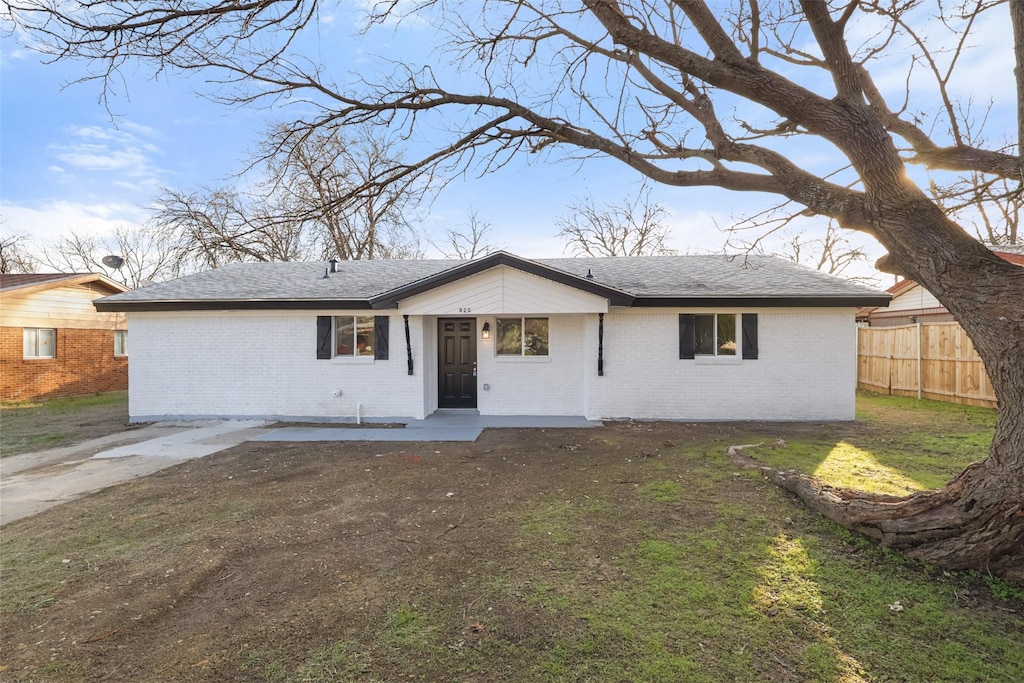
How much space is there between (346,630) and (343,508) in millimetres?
2322

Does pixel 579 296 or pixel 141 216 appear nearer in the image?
pixel 579 296

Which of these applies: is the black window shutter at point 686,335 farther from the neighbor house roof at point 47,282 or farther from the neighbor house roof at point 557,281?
the neighbor house roof at point 47,282

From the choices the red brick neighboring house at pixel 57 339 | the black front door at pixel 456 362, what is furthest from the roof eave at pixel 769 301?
the red brick neighboring house at pixel 57 339

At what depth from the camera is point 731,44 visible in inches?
177

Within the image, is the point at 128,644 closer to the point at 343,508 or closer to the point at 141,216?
the point at 343,508

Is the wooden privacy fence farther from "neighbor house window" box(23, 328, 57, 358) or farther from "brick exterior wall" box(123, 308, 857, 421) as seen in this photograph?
"neighbor house window" box(23, 328, 57, 358)

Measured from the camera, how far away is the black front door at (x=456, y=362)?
11.0 metres

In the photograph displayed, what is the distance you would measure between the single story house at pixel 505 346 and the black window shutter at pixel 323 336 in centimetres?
2

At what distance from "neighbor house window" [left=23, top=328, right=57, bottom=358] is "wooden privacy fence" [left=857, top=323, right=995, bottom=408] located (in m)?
27.0

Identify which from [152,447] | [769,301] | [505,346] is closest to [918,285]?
[769,301]

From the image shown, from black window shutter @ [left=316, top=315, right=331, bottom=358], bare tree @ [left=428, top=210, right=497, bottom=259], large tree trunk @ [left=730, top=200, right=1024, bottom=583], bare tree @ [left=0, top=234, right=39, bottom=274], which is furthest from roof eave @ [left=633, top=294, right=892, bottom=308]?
bare tree @ [left=0, top=234, right=39, bottom=274]

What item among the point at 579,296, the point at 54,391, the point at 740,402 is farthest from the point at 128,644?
the point at 54,391

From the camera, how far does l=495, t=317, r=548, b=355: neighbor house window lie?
1071cm

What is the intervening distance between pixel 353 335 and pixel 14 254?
31949 mm
